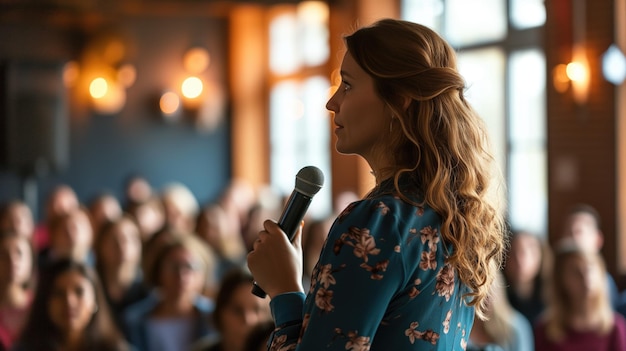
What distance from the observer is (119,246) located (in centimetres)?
577

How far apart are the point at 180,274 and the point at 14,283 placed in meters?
0.88

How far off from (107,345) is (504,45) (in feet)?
17.1

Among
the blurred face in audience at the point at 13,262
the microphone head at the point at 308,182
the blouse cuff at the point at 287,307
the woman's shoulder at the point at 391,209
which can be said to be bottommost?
the blurred face in audience at the point at 13,262

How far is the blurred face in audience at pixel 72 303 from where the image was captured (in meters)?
4.29

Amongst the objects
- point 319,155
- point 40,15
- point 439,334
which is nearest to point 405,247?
point 439,334

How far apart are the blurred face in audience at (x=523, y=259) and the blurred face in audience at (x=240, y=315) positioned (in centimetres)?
215

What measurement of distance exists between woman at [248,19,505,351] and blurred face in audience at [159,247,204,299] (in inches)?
138

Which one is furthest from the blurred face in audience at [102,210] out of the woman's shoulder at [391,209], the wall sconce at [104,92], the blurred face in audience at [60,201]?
the woman's shoulder at [391,209]

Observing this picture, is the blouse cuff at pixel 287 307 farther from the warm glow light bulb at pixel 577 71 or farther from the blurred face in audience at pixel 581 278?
the warm glow light bulb at pixel 577 71

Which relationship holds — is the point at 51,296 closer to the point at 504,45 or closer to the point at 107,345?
the point at 107,345

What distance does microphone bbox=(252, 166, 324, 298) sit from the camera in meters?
1.54

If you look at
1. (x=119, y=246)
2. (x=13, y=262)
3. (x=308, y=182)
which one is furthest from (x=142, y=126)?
(x=308, y=182)

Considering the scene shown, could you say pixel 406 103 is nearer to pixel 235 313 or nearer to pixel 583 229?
pixel 235 313

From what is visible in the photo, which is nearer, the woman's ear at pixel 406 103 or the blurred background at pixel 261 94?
the woman's ear at pixel 406 103
